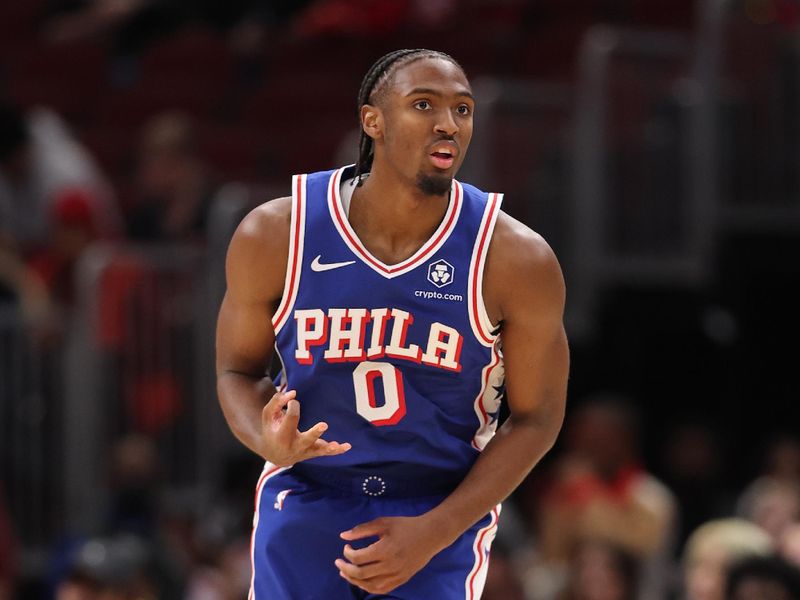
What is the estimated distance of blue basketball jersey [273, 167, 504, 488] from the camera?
418 centimetres

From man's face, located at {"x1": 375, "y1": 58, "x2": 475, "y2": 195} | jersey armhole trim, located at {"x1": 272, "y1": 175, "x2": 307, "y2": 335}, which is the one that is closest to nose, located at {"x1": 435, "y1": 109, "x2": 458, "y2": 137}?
man's face, located at {"x1": 375, "y1": 58, "x2": 475, "y2": 195}

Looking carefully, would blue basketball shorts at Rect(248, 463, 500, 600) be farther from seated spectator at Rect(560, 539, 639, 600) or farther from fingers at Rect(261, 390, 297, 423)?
seated spectator at Rect(560, 539, 639, 600)

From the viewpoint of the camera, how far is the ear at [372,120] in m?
4.18

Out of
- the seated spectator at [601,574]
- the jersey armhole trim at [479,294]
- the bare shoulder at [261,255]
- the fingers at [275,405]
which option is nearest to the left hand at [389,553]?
the fingers at [275,405]

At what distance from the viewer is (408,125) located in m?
4.08

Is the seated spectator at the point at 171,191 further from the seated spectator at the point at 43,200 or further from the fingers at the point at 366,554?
the fingers at the point at 366,554

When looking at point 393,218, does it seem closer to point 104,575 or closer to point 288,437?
point 288,437

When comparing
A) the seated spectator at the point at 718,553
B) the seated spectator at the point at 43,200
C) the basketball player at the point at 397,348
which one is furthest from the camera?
the seated spectator at the point at 43,200

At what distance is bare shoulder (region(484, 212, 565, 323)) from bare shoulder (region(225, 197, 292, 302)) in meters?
0.52

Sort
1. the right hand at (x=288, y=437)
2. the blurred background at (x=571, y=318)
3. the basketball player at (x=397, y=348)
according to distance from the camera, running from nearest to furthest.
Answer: the right hand at (x=288, y=437), the basketball player at (x=397, y=348), the blurred background at (x=571, y=318)

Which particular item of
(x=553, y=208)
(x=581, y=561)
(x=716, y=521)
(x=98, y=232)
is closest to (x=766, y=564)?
(x=581, y=561)

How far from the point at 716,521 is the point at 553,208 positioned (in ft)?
6.81

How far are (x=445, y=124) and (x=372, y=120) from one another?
0.24m

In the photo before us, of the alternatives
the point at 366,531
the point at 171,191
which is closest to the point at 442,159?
the point at 366,531
